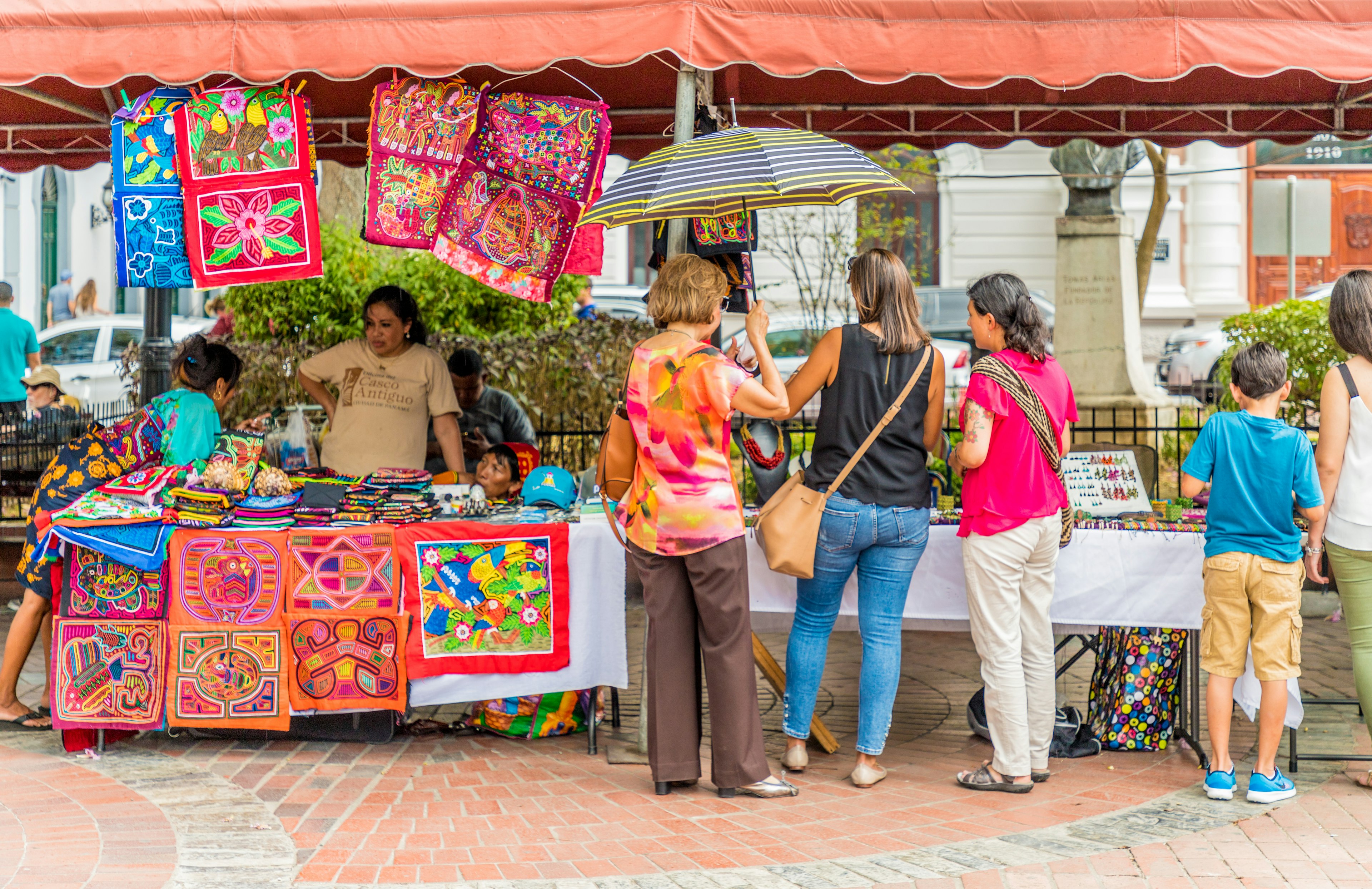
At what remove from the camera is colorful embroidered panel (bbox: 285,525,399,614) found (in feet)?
16.7

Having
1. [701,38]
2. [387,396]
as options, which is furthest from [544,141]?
[387,396]

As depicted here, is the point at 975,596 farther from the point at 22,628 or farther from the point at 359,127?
the point at 359,127

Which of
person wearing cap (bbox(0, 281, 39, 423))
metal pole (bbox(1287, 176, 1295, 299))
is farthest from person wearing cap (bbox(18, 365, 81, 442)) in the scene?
metal pole (bbox(1287, 176, 1295, 299))

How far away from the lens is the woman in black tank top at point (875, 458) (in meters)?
4.62

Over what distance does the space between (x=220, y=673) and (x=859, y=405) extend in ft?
8.96

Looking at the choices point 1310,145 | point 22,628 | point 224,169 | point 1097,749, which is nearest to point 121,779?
point 22,628

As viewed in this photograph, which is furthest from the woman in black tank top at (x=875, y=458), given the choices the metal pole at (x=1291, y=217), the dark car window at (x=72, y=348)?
the dark car window at (x=72, y=348)

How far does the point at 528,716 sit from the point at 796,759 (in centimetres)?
125

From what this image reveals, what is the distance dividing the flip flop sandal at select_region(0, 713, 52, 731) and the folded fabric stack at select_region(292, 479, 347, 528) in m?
1.47

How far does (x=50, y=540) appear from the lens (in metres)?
5.11

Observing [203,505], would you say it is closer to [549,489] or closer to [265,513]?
[265,513]

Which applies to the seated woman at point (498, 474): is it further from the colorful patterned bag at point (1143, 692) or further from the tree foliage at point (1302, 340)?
the tree foliage at point (1302, 340)

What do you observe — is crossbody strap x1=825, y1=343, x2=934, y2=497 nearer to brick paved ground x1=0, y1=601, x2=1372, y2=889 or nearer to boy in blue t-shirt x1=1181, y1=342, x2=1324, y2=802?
boy in blue t-shirt x1=1181, y1=342, x2=1324, y2=802

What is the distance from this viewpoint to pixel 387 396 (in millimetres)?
6328
